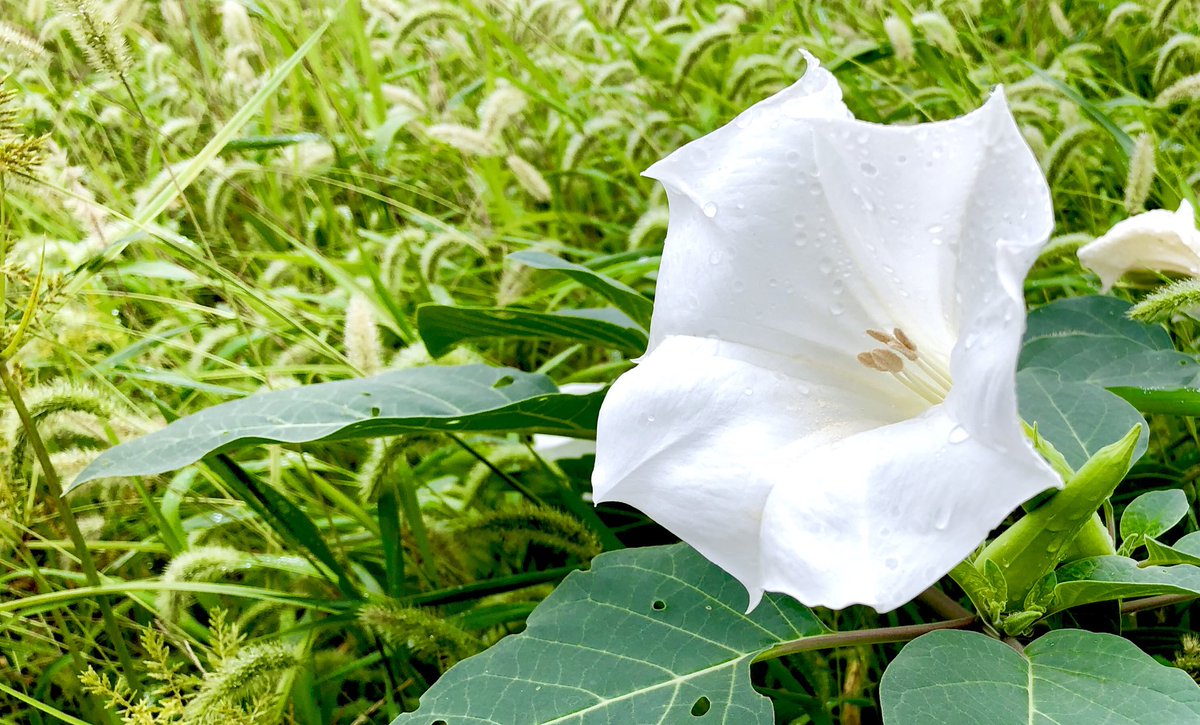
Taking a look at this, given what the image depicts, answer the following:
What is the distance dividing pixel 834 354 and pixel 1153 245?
43 cm

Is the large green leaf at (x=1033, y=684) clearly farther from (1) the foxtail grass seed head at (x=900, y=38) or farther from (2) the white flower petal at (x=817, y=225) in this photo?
(1) the foxtail grass seed head at (x=900, y=38)

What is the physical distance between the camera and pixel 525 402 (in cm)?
93

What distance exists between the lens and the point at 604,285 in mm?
1058

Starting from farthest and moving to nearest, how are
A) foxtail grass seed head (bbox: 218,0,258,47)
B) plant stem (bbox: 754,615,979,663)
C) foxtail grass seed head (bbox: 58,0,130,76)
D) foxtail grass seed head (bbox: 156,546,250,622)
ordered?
foxtail grass seed head (bbox: 218,0,258,47)
foxtail grass seed head (bbox: 58,0,130,76)
foxtail grass seed head (bbox: 156,546,250,622)
plant stem (bbox: 754,615,979,663)

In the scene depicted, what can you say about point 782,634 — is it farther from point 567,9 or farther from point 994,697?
point 567,9

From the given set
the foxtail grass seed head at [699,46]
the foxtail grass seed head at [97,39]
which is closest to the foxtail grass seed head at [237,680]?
the foxtail grass seed head at [97,39]

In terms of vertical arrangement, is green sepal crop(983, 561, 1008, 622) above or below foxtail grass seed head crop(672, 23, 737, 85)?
below

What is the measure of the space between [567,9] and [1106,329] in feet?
5.91

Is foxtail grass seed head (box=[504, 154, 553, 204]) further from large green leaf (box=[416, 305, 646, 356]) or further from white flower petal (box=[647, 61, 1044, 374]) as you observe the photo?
white flower petal (box=[647, 61, 1044, 374])

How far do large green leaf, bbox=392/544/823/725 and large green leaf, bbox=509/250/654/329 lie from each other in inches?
13.5

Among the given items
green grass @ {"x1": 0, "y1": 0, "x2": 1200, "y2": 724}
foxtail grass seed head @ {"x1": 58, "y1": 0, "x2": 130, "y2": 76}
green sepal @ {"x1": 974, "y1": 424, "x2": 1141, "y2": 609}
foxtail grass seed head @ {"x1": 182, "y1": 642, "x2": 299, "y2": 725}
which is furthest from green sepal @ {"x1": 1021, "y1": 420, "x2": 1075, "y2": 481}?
foxtail grass seed head @ {"x1": 58, "y1": 0, "x2": 130, "y2": 76}

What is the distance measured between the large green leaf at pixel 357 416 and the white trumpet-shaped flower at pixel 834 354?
29cm

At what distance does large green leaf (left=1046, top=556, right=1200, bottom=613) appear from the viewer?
0.63 m

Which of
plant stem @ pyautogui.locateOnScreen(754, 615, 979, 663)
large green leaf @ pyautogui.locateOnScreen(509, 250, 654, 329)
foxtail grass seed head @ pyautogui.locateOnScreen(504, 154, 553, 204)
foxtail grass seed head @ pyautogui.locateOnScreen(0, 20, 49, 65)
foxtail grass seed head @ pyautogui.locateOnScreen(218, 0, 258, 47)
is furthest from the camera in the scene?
foxtail grass seed head @ pyautogui.locateOnScreen(218, 0, 258, 47)
